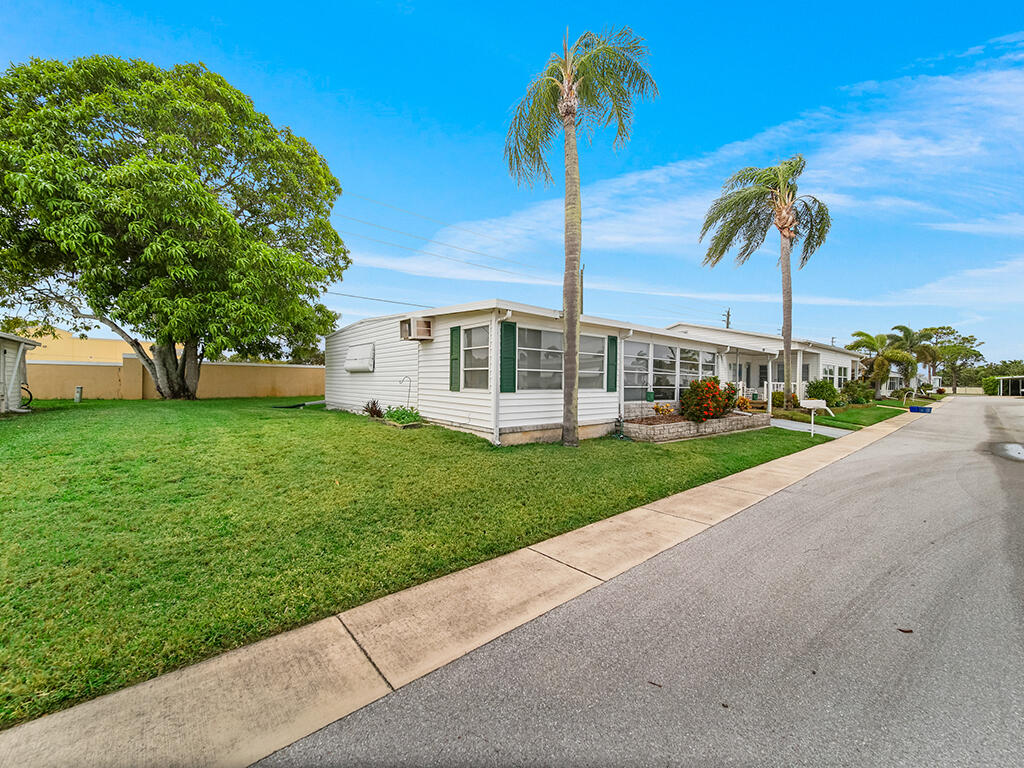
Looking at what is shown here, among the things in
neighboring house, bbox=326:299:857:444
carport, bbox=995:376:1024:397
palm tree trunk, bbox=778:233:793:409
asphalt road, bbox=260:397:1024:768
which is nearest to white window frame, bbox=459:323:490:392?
neighboring house, bbox=326:299:857:444

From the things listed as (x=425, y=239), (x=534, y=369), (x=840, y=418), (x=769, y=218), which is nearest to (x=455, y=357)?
(x=534, y=369)

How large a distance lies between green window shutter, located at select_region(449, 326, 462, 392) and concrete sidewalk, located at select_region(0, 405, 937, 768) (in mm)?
5442

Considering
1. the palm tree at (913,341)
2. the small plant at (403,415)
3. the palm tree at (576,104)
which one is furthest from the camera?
the palm tree at (913,341)

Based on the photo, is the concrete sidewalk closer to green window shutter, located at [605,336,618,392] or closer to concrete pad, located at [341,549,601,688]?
concrete pad, located at [341,549,601,688]

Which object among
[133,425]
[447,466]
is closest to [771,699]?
[447,466]

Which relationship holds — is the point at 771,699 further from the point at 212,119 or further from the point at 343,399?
the point at 212,119

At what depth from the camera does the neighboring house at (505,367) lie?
787 cm

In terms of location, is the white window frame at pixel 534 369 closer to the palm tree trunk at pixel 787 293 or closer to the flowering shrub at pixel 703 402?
the flowering shrub at pixel 703 402

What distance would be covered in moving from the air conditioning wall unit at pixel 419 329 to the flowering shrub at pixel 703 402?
264 inches

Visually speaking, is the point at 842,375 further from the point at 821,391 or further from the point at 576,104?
the point at 576,104

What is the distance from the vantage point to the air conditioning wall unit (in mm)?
9031

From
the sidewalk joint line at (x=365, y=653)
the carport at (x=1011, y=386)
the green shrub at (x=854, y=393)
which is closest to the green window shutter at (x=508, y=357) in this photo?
the sidewalk joint line at (x=365, y=653)

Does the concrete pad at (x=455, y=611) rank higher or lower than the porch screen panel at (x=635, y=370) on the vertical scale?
lower

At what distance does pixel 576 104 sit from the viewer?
25.2 feet
